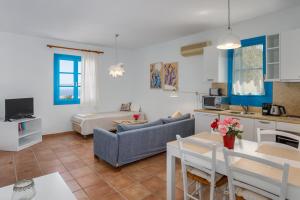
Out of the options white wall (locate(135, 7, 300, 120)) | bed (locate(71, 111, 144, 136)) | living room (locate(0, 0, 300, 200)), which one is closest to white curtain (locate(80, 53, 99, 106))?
living room (locate(0, 0, 300, 200))

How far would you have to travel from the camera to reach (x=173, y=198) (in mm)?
2092

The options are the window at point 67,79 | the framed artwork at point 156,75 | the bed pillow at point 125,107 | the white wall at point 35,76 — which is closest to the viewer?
the white wall at point 35,76

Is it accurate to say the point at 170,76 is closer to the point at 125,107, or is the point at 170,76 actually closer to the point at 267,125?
the point at 125,107

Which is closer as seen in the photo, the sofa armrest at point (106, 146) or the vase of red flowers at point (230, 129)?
the vase of red flowers at point (230, 129)

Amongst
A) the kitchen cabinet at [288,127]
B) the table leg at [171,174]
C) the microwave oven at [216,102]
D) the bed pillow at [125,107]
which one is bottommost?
the table leg at [171,174]

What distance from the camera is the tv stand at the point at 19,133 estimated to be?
3.91 meters

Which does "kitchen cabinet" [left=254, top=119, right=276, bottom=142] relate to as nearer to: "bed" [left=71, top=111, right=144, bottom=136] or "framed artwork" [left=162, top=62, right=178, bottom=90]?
"framed artwork" [left=162, top=62, right=178, bottom=90]

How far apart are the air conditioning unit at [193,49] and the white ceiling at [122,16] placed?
0.32 metres

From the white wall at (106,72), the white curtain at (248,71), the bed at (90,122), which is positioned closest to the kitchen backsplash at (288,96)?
the white curtain at (248,71)

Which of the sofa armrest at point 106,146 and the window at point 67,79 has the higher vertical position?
the window at point 67,79

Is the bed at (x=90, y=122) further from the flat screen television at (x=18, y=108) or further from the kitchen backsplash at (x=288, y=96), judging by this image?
the kitchen backsplash at (x=288, y=96)

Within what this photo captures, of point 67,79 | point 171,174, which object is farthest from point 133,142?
point 67,79

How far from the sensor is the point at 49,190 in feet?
4.32

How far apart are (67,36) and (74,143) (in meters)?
2.69
